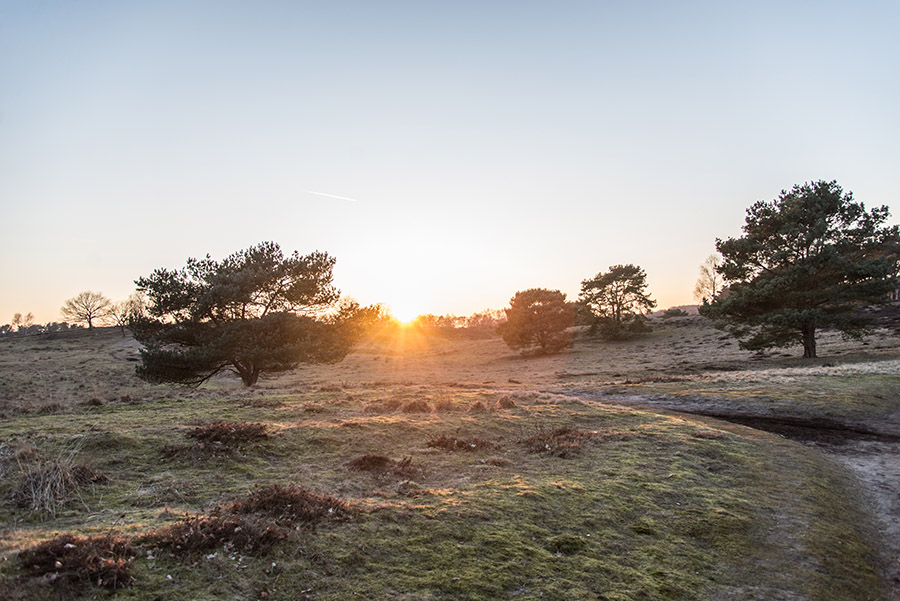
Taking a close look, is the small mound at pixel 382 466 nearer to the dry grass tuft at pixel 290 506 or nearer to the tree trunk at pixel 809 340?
the dry grass tuft at pixel 290 506

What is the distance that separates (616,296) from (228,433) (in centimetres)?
7040

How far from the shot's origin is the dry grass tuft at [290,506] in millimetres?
6207

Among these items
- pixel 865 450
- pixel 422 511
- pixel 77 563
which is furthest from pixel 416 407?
pixel 865 450

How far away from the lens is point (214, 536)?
5.35 metres

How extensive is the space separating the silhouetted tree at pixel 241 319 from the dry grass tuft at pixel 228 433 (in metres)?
15.7

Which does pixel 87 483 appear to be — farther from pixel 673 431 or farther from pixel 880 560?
pixel 673 431

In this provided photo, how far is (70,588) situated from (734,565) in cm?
762

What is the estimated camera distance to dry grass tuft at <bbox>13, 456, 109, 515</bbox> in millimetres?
6180

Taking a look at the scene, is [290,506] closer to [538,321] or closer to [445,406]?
[445,406]

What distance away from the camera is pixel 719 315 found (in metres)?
36.5

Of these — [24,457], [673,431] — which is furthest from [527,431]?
[24,457]

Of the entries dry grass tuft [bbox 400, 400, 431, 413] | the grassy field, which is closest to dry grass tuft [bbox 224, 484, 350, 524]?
the grassy field

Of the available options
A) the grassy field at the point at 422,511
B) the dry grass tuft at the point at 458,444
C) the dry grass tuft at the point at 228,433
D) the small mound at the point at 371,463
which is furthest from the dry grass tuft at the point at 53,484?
the dry grass tuft at the point at 458,444

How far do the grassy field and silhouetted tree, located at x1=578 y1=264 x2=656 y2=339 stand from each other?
5956 cm
